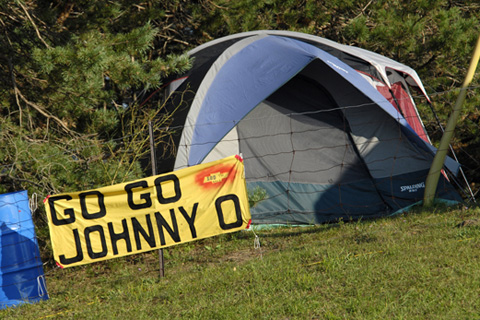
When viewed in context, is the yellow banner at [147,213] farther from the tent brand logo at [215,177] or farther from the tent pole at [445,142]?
the tent pole at [445,142]

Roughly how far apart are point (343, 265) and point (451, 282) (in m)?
0.94

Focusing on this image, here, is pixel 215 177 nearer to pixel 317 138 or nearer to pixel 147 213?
pixel 147 213

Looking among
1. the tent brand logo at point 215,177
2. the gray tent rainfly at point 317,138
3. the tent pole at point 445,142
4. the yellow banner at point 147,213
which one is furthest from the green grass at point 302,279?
the gray tent rainfly at point 317,138

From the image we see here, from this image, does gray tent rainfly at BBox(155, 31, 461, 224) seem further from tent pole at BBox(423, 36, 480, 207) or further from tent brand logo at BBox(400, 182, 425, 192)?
tent pole at BBox(423, 36, 480, 207)

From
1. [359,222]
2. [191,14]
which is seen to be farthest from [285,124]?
[191,14]

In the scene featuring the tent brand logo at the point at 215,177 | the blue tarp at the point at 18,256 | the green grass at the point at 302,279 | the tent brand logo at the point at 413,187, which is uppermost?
the tent brand logo at the point at 215,177

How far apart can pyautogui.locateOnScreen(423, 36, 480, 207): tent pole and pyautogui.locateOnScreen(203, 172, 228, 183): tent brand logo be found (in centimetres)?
298

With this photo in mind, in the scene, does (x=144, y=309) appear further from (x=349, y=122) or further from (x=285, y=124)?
(x=349, y=122)

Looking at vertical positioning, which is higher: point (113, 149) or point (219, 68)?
point (219, 68)

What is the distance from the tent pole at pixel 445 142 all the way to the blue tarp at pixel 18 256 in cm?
464

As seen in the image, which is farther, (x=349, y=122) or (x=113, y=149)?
(x=349, y=122)

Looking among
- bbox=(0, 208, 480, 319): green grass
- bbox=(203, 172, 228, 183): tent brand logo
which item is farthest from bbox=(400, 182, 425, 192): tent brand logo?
bbox=(203, 172, 228, 183): tent brand logo

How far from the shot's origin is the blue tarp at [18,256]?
192 inches

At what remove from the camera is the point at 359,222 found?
6.69 metres
